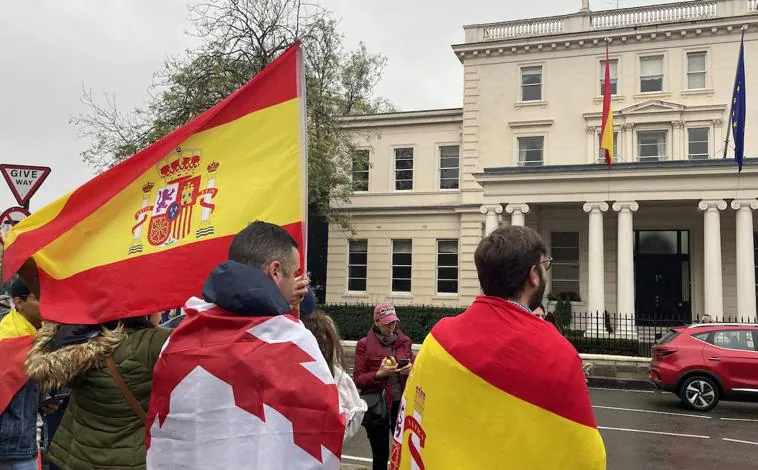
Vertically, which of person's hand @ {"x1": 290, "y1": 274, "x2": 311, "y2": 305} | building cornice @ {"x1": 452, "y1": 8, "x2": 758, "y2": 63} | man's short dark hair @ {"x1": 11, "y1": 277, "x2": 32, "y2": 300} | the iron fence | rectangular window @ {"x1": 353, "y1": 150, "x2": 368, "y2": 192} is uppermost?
building cornice @ {"x1": 452, "y1": 8, "x2": 758, "y2": 63}

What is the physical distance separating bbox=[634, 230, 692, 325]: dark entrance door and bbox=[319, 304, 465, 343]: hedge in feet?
27.8

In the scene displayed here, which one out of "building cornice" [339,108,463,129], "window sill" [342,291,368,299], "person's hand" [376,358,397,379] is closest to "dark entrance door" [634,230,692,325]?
"building cornice" [339,108,463,129]

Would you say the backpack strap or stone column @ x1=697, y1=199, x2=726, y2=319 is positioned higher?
stone column @ x1=697, y1=199, x2=726, y2=319

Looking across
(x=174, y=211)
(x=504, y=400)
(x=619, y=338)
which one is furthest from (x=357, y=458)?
(x=619, y=338)

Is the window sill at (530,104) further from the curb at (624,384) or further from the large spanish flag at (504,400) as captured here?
the large spanish flag at (504,400)

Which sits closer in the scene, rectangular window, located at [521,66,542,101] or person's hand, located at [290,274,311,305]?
person's hand, located at [290,274,311,305]

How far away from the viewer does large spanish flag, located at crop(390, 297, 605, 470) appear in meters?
2.17

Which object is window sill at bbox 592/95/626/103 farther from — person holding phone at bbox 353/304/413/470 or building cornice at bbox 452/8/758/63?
person holding phone at bbox 353/304/413/470

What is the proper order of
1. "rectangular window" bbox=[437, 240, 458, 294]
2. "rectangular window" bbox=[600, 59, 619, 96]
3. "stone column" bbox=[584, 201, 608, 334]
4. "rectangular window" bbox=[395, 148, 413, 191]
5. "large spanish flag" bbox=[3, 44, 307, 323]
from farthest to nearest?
1. "rectangular window" bbox=[395, 148, 413, 191]
2. "rectangular window" bbox=[437, 240, 458, 294]
3. "rectangular window" bbox=[600, 59, 619, 96]
4. "stone column" bbox=[584, 201, 608, 334]
5. "large spanish flag" bbox=[3, 44, 307, 323]

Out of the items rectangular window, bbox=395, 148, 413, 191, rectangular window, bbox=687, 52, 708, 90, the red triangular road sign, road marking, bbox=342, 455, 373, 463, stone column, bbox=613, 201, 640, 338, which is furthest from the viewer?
rectangular window, bbox=395, 148, 413, 191

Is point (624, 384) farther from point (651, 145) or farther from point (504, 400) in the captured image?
point (504, 400)

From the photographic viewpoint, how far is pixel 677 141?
2486 centimetres

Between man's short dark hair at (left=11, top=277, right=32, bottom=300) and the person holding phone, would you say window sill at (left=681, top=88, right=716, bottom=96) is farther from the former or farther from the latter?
man's short dark hair at (left=11, top=277, right=32, bottom=300)

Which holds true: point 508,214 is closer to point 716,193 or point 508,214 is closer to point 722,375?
point 716,193
